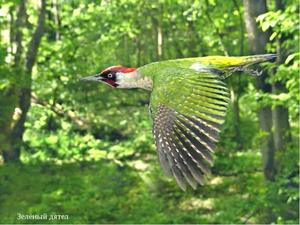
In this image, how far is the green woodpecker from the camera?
2.84 metres

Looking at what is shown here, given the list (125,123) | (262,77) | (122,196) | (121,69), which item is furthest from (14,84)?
(125,123)

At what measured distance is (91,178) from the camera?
12.2 m

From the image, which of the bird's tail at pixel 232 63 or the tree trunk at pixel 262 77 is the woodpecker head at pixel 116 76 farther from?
the tree trunk at pixel 262 77

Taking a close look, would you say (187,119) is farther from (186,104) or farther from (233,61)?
(233,61)

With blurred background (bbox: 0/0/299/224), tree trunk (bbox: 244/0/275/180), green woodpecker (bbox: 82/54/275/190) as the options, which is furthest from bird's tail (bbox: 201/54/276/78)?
tree trunk (bbox: 244/0/275/180)

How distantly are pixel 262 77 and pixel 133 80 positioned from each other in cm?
649

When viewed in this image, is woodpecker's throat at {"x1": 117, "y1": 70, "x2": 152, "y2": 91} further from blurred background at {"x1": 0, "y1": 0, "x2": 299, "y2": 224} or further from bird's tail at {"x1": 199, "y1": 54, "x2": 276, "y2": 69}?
blurred background at {"x1": 0, "y1": 0, "x2": 299, "y2": 224}

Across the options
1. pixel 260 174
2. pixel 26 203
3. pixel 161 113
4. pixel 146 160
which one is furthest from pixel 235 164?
pixel 161 113

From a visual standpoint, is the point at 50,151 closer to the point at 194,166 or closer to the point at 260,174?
the point at 260,174

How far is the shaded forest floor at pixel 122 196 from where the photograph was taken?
9867 mm

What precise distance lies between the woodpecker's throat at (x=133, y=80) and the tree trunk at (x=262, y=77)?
5.26m

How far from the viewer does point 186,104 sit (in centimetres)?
310

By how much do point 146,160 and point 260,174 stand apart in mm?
2480

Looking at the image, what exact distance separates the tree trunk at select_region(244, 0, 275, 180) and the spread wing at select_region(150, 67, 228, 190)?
535cm
